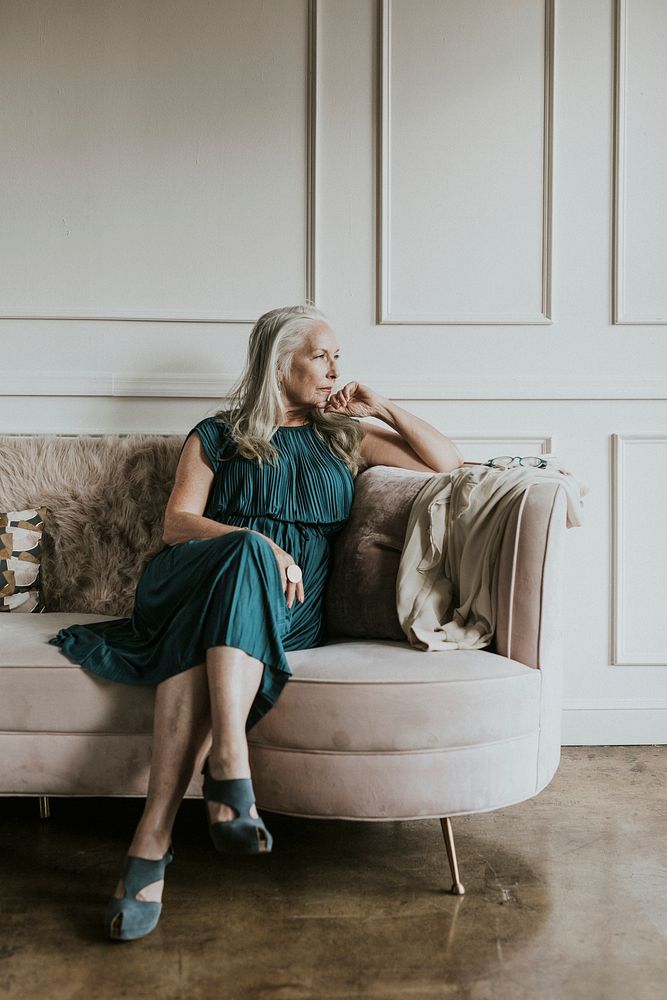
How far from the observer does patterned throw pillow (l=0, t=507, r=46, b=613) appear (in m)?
2.16

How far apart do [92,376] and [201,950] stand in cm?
167

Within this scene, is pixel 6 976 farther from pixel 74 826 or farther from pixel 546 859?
pixel 546 859

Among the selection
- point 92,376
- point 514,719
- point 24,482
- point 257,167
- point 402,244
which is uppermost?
point 257,167

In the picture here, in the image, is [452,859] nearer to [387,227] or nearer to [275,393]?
[275,393]

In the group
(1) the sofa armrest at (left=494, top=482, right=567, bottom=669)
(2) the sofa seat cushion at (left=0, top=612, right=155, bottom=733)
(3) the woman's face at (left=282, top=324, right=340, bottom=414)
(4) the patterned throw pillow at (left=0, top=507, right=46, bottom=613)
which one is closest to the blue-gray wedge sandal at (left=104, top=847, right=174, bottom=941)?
(2) the sofa seat cushion at (left=0, top=612, right=155, bottom=733)

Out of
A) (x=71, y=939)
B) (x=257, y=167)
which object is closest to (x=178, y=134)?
(x=257, y=167)

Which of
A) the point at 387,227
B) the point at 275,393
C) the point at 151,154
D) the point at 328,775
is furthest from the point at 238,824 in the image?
the point at 151,154

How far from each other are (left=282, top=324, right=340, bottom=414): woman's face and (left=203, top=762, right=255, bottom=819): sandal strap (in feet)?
3.36

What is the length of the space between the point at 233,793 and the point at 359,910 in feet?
1.18

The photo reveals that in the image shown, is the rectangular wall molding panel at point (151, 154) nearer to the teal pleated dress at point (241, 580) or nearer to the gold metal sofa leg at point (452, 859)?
the teal pleated dress at point (241, 580)

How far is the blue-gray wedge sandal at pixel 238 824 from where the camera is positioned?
54.5 inches

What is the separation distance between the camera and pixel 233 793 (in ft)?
4.66

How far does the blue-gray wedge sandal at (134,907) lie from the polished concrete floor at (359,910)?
0.03m

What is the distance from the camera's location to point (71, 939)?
4.68 ft
